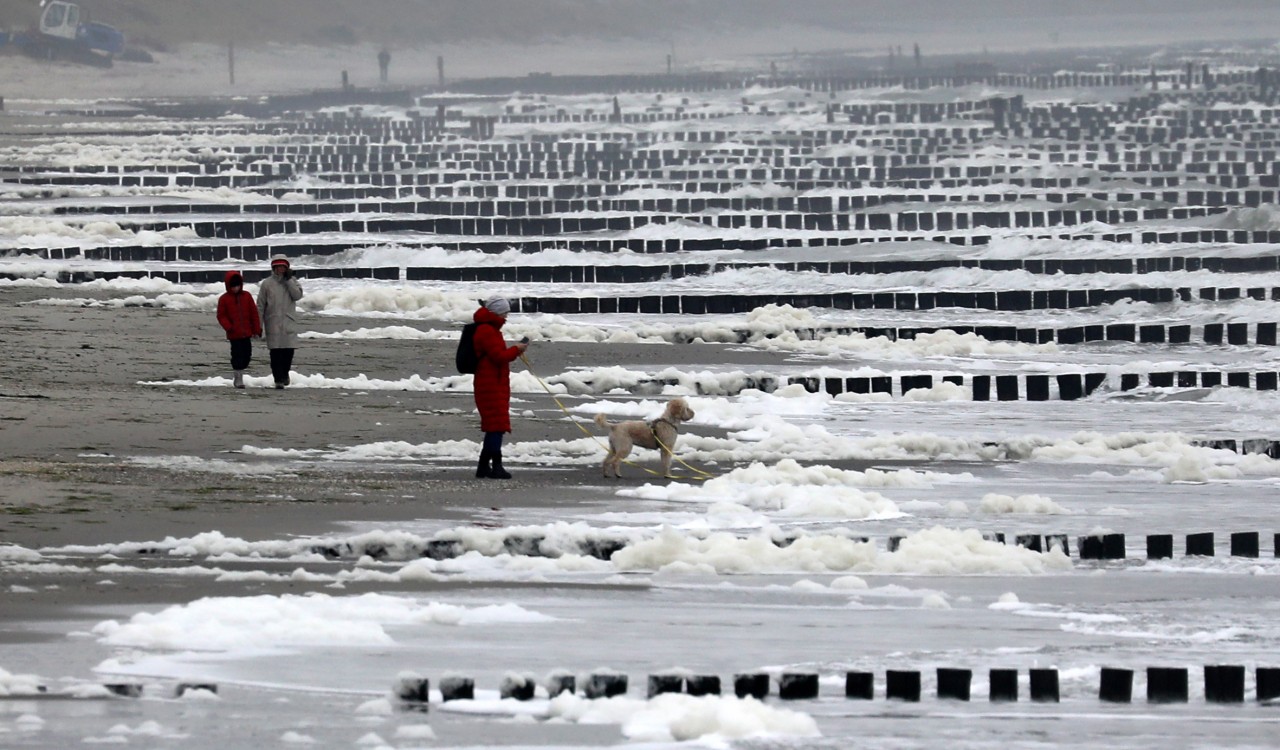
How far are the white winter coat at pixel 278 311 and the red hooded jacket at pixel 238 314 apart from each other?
3.1 inches

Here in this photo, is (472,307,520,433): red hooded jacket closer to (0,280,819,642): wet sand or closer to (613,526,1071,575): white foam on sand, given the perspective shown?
(0,280,819,642): wet sand

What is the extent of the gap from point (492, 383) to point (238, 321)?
4.73 m

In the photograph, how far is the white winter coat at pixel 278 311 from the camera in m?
16.9

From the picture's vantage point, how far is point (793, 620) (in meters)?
8.92

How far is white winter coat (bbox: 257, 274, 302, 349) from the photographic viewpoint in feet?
55.5

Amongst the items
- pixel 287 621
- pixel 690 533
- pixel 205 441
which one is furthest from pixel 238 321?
pixel 287 621

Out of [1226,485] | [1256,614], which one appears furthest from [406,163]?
[1256,614]

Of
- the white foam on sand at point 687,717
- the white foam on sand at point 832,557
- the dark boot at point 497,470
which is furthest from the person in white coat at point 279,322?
the white foam on sand at point 687,717

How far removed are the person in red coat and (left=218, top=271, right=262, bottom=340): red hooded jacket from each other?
4.38 m

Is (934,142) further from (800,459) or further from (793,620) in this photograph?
(793,620)

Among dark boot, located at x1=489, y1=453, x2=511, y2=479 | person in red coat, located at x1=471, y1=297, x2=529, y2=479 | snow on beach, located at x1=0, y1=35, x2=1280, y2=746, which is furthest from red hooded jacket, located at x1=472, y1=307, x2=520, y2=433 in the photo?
snow on beach, located at x1=0, y1=35, x2=1280, y2=746

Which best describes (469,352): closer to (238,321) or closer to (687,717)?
(238,321)

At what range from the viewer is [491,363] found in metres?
13.0

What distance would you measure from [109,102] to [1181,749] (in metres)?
87.6
